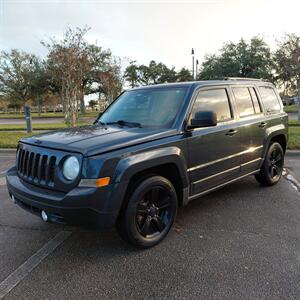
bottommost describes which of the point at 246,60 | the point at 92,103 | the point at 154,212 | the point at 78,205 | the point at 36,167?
the point at 154,212

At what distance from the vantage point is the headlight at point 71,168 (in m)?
3.06

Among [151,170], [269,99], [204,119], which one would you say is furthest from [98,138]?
[269,99]

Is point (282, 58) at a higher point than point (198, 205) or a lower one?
higher

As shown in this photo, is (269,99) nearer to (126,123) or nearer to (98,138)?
(126,123)

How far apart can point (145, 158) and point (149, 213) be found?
25.7 inches

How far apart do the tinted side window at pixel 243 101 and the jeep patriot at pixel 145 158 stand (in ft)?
0.06

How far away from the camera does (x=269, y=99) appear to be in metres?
5.66

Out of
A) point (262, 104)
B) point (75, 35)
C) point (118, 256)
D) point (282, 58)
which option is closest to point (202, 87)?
point (262, 104)

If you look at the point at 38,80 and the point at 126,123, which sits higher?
the point at 38,80

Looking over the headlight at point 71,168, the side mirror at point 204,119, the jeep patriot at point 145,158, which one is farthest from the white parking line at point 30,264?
the side mirror at point 204,119

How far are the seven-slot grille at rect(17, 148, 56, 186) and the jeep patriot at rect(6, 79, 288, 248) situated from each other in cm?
1

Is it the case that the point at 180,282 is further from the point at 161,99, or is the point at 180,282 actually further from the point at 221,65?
the point at 221,65

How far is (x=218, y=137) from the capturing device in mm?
4273

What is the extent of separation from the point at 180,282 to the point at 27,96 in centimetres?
4934
